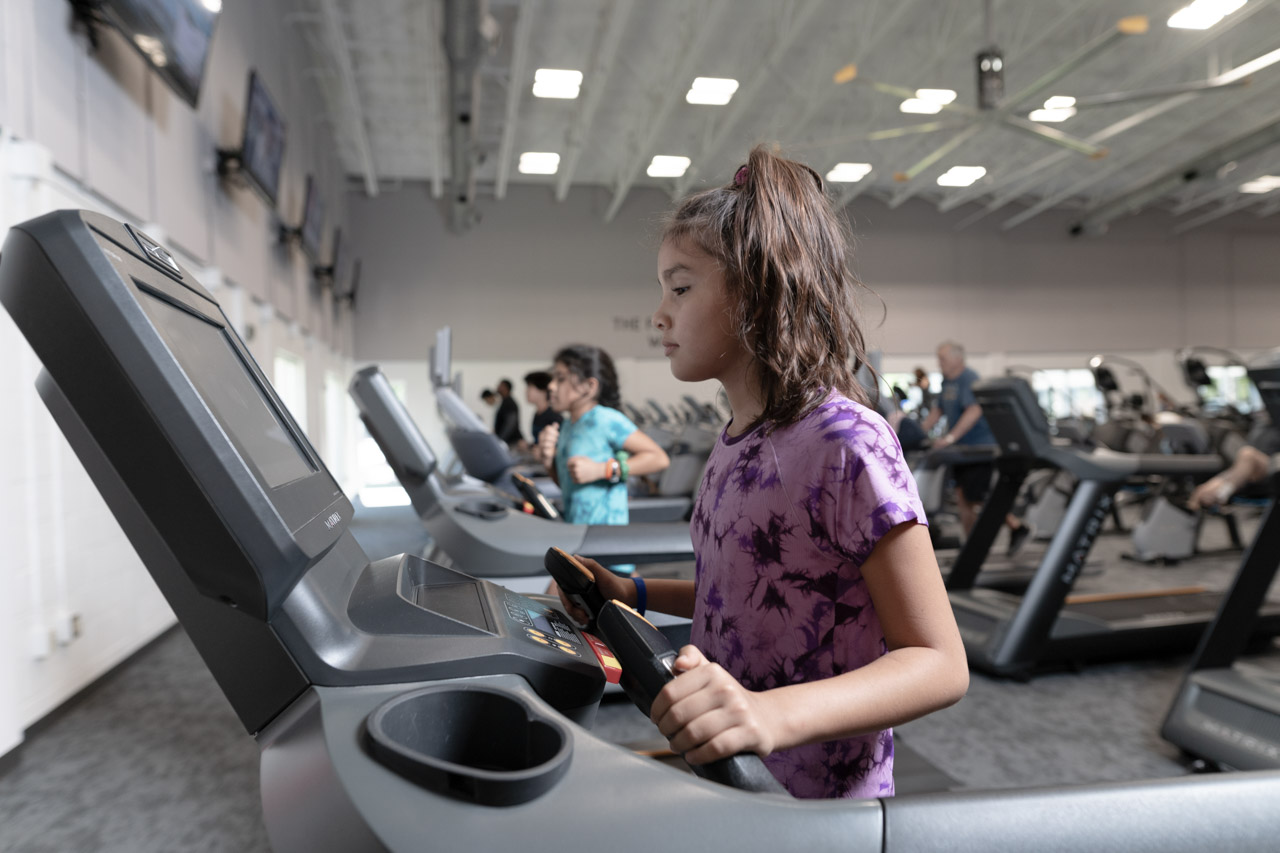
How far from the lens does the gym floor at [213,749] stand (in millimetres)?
2145

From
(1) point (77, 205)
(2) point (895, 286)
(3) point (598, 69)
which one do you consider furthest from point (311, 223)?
(2) point (895, 286)

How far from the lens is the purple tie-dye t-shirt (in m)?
0.81

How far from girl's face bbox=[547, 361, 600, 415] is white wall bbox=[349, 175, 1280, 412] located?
10762 millimetres

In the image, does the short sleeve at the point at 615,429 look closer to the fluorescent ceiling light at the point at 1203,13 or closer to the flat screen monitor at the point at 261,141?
the flat screen monitor at the point at 261,141

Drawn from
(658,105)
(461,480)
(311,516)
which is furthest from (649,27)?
(311,516)

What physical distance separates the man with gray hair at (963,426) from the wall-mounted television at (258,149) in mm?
5114

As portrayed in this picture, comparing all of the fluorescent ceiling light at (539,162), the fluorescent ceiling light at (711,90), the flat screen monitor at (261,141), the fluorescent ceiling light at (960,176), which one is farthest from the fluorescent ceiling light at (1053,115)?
the flat screen monitor at (261,141)

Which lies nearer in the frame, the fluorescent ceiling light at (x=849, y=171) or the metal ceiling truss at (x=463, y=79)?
the metal ceiling truss at (x=463, y=79)

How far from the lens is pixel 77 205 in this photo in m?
3.29

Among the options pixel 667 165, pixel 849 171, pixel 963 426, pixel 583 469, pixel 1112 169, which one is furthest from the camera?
pixel 1112 169

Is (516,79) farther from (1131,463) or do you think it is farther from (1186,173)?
(1186,173)

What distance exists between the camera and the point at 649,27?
9.10 metres

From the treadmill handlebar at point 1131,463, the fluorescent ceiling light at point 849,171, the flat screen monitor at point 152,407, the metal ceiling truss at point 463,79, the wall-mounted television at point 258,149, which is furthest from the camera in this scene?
the fluorescent ceiling light at point 849,171

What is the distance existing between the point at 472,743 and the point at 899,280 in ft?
52.9
